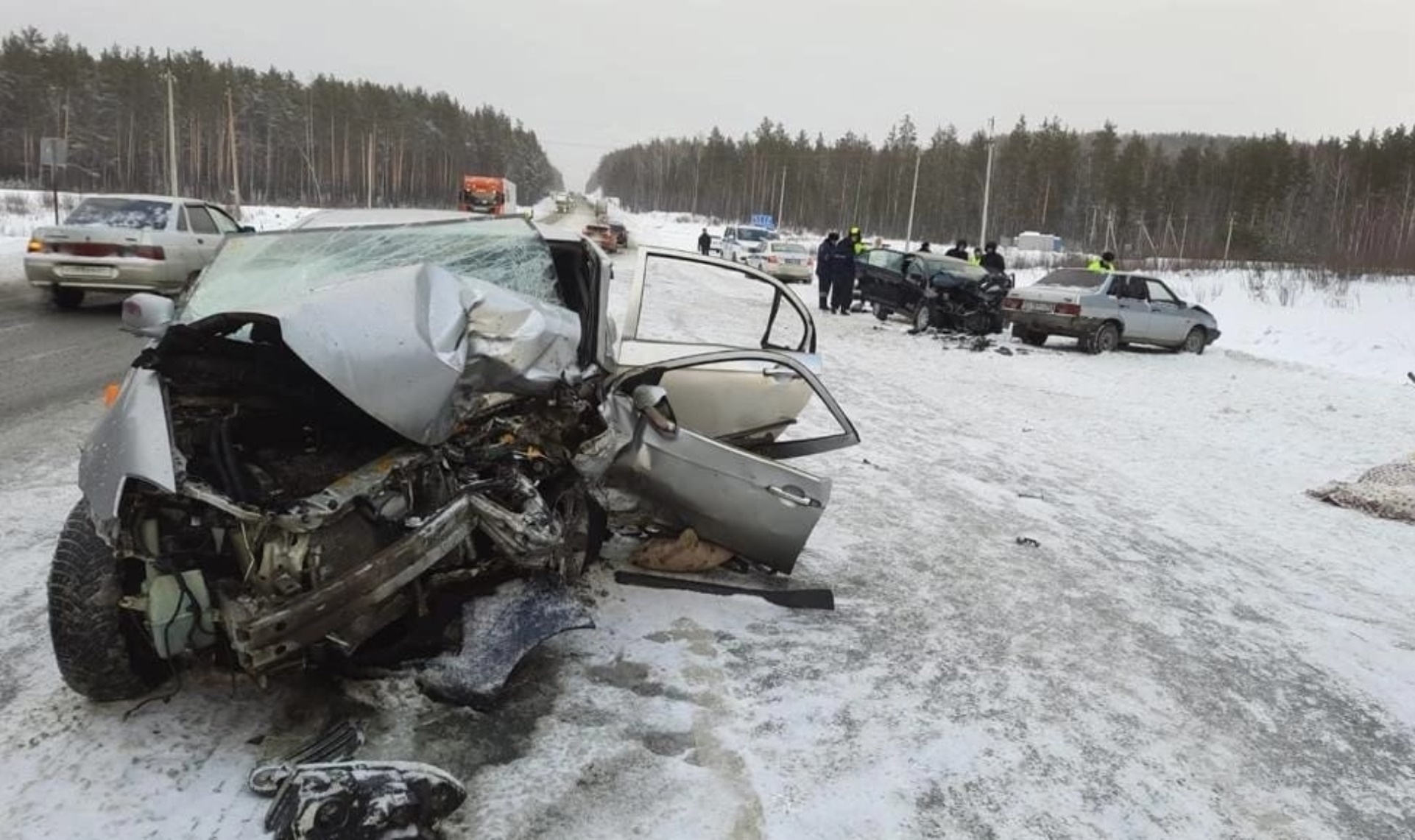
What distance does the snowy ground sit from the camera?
284cm

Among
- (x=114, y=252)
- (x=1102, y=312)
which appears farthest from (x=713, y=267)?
(x=1102, y=312)

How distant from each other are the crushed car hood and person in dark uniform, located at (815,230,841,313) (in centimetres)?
1655

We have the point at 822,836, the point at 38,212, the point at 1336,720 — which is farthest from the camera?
the point at 38,212

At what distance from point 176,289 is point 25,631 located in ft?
31.8

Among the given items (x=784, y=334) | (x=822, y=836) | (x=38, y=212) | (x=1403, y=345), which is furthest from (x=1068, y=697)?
(x=38, y=212)

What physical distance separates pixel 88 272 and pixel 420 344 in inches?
434

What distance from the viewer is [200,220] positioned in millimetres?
12664

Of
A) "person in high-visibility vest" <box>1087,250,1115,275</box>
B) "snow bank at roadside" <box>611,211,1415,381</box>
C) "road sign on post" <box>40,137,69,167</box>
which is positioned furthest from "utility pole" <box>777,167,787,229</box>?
"road sign on post" <box>40,137,69,167</box>

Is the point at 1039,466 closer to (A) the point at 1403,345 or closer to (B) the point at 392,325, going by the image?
(B) the point at 392,325

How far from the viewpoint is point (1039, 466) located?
8.16 metres

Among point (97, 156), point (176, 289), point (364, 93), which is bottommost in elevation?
point (176, 289)

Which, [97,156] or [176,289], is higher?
[97,156]

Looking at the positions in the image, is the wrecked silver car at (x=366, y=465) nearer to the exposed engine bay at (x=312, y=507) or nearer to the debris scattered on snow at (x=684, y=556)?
the exposed engine bay at (x=312, y=507)

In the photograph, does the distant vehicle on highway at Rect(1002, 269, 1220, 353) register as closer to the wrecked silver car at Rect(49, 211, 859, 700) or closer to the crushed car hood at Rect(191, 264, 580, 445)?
the wrecked silver car at Rect(49, 211, 859, 700)
